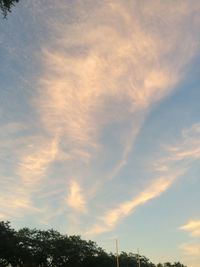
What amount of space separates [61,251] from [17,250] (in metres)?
10.9

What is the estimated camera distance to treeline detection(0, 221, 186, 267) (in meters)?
75.7

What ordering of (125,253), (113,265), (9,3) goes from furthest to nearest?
(125,253), (113,265), (9,3)

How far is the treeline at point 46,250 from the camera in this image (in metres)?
75.7

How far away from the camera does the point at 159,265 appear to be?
418ft

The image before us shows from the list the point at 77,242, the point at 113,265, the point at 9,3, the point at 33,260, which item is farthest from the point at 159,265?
the point at 9,3

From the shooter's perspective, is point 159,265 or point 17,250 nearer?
point 17,250

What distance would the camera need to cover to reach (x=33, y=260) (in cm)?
8131

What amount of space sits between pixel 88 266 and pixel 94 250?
11.3ft

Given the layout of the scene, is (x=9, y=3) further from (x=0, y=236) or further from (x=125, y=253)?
(x=125, y=253)

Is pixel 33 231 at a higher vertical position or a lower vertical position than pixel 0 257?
higher

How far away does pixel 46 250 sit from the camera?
83.2 meters

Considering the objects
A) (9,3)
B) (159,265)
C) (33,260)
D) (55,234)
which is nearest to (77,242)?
(55,234)

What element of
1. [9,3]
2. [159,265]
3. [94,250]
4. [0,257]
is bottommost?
[9,3]

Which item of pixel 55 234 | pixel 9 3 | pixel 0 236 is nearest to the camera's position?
pixel 9 3
